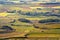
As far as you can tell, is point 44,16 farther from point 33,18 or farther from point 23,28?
point 23,28

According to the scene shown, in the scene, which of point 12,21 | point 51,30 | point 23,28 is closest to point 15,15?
point 12,21

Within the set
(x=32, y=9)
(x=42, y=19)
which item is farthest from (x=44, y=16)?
(x=32, y=9)

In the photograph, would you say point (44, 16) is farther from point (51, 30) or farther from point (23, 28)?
point (23, 28)

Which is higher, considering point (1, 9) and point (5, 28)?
point (1, 9)

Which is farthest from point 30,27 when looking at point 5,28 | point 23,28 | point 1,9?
point 1,9

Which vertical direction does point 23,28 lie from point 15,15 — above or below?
below

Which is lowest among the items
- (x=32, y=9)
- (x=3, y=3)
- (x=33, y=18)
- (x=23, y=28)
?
(x=23, y=28)

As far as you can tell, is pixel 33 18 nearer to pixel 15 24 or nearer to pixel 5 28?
pixel 15 24

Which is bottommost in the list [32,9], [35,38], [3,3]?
[35,38]
